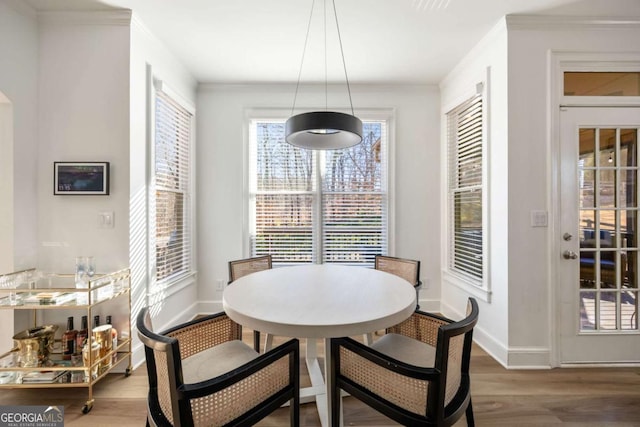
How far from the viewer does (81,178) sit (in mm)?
2115

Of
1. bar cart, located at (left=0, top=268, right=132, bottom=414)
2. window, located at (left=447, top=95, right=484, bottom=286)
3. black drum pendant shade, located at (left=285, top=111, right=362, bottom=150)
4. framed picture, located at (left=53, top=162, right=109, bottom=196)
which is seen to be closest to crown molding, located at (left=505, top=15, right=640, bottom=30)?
window, located at (left=447, top=95, right=484, bottom=286)

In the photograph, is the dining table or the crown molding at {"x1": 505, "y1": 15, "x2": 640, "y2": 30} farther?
the crown molding at {"x1": 505, "y1": 15, "x2": 640, "y2": 30}

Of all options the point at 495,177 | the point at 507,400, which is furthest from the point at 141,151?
the point at 507,400

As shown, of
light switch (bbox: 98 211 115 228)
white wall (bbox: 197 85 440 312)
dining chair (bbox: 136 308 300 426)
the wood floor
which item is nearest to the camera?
dining chair (bbox: 136 308 300 426)

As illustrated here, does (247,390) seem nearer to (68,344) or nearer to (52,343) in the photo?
(68,344)

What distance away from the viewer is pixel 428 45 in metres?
2.54

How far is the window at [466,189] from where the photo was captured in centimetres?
266

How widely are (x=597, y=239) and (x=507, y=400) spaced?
1.47 meters

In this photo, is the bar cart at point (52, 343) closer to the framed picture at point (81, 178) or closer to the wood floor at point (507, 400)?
the wood floor at point (507, 400)

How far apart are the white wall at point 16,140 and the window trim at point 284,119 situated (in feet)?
5.70

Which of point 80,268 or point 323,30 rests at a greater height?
point 323,30

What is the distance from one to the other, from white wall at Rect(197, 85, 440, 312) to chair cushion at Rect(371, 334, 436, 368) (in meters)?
1.77

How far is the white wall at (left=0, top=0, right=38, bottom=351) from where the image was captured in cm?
196

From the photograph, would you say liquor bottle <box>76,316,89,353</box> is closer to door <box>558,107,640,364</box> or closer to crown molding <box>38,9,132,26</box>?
Result: crown molding <box>38,9,132,26</box>
